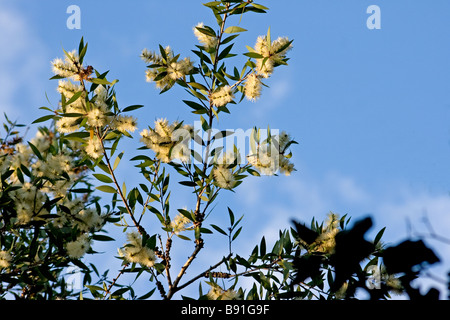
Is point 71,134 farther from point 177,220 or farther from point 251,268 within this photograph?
point 251,268

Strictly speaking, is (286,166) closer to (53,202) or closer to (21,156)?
(53,202)

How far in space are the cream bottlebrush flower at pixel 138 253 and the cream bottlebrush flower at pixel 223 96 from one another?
87 cm

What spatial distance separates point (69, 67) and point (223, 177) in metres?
1.06

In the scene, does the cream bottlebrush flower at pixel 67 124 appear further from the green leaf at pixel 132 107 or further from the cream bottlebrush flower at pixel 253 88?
the cream bottlebrush flower at pixel 253 88

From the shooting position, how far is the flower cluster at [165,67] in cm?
283

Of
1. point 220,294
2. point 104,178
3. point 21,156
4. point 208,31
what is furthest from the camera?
point 21,156

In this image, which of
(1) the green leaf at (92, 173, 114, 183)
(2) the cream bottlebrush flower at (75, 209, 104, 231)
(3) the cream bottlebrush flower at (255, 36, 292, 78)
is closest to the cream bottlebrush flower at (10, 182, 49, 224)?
(2) the cream bottlebrush flower at (75, 209, 104, 231)

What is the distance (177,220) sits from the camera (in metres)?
2.78

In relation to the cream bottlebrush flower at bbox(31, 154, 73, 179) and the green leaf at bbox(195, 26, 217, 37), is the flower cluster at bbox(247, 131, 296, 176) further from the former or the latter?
the cream bottlebrush flower at bbox(31, 154, 73, 179)

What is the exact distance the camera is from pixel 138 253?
8.36 feet

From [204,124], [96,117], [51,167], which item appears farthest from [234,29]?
[51,167]

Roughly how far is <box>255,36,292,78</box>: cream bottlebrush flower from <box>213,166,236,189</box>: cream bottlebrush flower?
1.98ft
